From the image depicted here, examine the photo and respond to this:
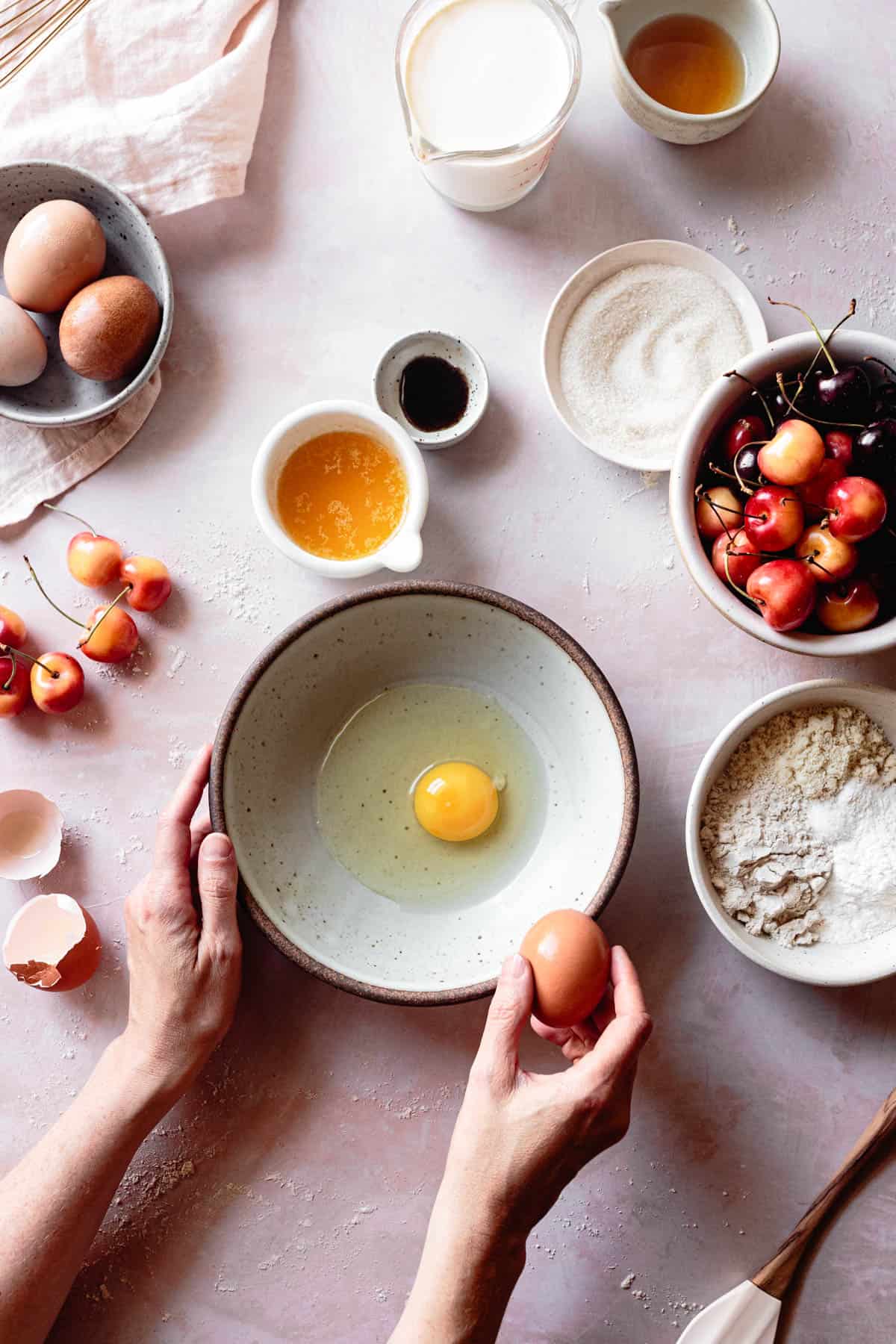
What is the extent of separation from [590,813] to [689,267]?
822mm

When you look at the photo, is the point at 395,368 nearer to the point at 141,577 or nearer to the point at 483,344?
the point at 483,344

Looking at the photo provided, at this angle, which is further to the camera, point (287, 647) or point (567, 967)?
point (287, 647)

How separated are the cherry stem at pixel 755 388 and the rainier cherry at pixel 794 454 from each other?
5 centimetres

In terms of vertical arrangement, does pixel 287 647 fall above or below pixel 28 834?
above

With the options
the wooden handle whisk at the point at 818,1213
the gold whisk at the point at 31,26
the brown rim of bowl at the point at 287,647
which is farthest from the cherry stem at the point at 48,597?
the wooden handle whisk at the point at 818,1213

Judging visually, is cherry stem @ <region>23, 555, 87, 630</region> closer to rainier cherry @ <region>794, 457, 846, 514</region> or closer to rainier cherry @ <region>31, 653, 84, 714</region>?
rainier cherry @ <region>31, 653, 84, 714</region>

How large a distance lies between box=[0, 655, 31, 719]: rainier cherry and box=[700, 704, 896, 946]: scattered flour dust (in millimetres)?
1013

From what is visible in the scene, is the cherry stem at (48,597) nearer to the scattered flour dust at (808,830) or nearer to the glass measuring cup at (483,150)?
the glass measuring cup at (483,150)

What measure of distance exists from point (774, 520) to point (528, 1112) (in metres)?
0.79

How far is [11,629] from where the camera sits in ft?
4.91

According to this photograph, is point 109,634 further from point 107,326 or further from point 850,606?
point 850,606

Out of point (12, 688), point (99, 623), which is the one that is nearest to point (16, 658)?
point (12, 688)

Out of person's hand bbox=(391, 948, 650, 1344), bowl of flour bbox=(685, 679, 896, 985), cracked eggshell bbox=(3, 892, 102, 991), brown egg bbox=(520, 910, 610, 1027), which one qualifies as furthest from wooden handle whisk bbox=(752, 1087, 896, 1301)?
cracked eggshell bbox=(3, 892, 102, 991)

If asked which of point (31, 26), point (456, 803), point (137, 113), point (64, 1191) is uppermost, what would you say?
point (31, 26)
